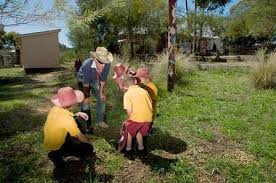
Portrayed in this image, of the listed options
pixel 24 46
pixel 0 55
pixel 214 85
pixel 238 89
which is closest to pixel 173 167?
pixel 238 89

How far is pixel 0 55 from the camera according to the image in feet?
125

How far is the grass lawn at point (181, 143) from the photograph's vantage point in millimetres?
5551

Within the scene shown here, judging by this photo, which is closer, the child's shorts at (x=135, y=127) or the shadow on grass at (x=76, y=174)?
the shadow on grass at (x=76, y=174)

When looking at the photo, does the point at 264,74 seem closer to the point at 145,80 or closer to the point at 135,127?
the point at 145,80

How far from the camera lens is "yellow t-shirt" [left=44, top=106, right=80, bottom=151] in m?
5.04

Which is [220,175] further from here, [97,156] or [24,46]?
[24,46]

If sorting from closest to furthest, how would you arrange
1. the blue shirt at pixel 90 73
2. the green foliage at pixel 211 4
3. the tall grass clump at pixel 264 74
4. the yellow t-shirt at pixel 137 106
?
the yellow t-shirt at pixel 137 106 < the blue shirt at pixel 90 73 < the tall grass clump at pixel 264 74 < the green foliage at pixel 211 4

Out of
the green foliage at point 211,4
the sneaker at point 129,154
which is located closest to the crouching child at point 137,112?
the sneaker at point 129,154

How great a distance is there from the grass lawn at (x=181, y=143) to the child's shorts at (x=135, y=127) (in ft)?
1.38

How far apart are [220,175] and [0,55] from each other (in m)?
35.6

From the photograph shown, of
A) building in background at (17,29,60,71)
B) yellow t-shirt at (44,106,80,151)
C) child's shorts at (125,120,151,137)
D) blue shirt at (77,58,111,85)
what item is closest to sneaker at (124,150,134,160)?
child's shorts at (125,120,151,137)

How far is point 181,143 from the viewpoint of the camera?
6723mm

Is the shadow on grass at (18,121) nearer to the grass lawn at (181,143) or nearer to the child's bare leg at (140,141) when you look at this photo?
the grass lawn at (181,143)

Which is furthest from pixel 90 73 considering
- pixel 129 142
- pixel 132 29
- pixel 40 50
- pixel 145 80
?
pixel 132 29
